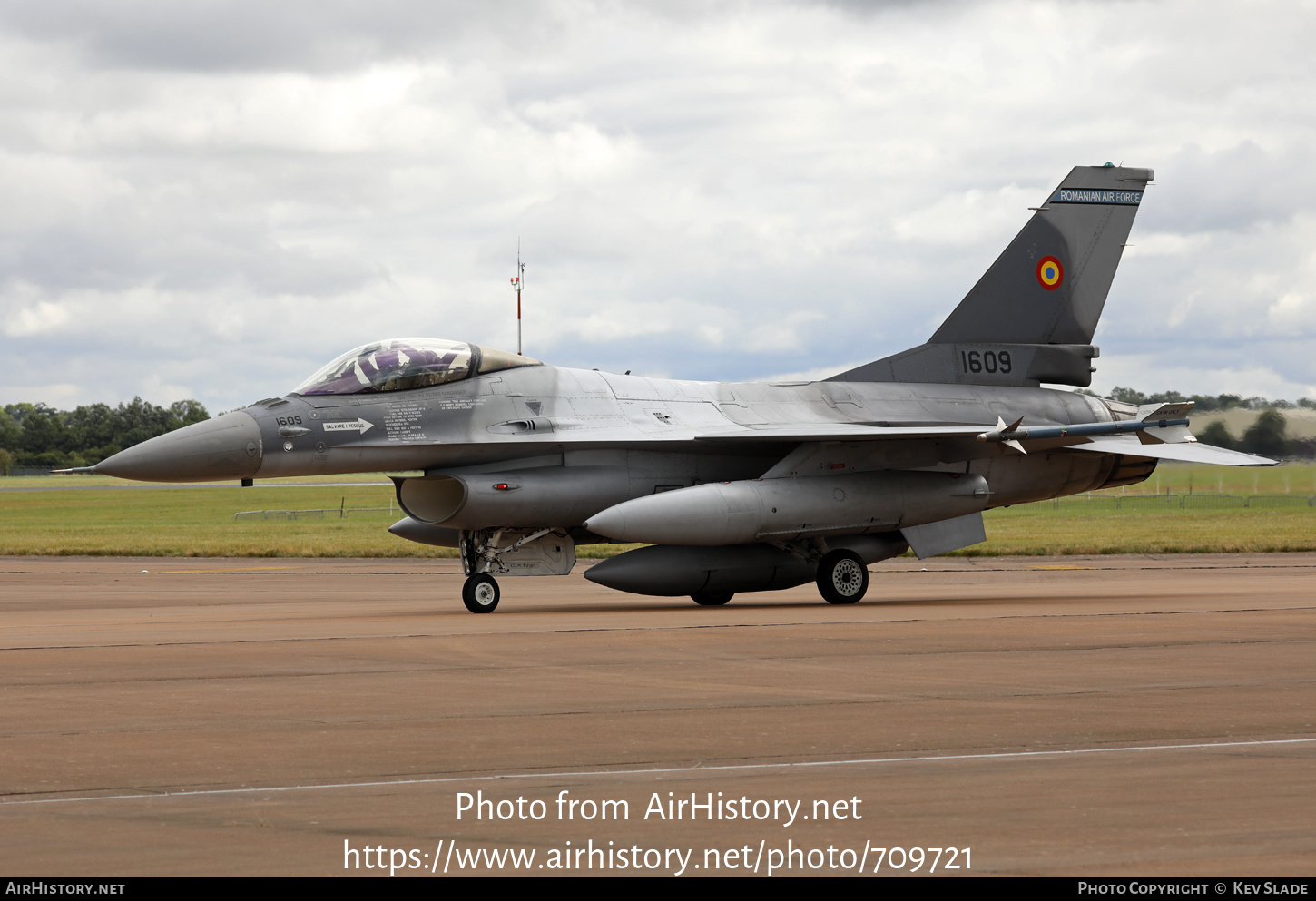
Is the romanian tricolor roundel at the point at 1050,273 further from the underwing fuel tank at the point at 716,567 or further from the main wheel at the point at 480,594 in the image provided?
the main wheel at the point at 480,594

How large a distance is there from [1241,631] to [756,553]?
690 centimetres

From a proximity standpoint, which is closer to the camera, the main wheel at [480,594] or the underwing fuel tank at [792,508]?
the underwing fuel tank at [792,508]

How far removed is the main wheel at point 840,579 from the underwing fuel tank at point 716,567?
483 mm

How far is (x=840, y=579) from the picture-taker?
Result: 18.0 m

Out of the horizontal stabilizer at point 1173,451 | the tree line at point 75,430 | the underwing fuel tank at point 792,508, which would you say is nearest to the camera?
the underwing fuel tank at point 792,508

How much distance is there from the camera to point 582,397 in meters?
17.9

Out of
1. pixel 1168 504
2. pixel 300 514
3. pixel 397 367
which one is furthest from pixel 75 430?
pixel 397 367

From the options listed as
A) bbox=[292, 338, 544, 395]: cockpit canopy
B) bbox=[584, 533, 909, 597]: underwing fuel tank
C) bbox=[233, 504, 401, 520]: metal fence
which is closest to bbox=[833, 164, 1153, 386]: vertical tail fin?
bbox=[584, 533, 909, 597]: underwing fuel tank

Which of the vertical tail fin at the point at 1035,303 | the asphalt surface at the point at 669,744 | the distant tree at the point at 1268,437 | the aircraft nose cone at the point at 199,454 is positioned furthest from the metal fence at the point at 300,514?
the asphalt surface at the point at 669,744

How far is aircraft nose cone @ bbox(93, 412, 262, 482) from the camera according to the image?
15414mm

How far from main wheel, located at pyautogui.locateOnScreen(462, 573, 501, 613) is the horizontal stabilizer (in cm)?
820

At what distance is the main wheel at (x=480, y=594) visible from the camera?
54.2ft

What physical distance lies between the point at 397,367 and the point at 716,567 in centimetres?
477

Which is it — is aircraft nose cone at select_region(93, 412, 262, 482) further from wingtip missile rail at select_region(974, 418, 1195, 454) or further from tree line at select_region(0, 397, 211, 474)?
Answer: tree line at select_region(0, 397, 211, 474)
